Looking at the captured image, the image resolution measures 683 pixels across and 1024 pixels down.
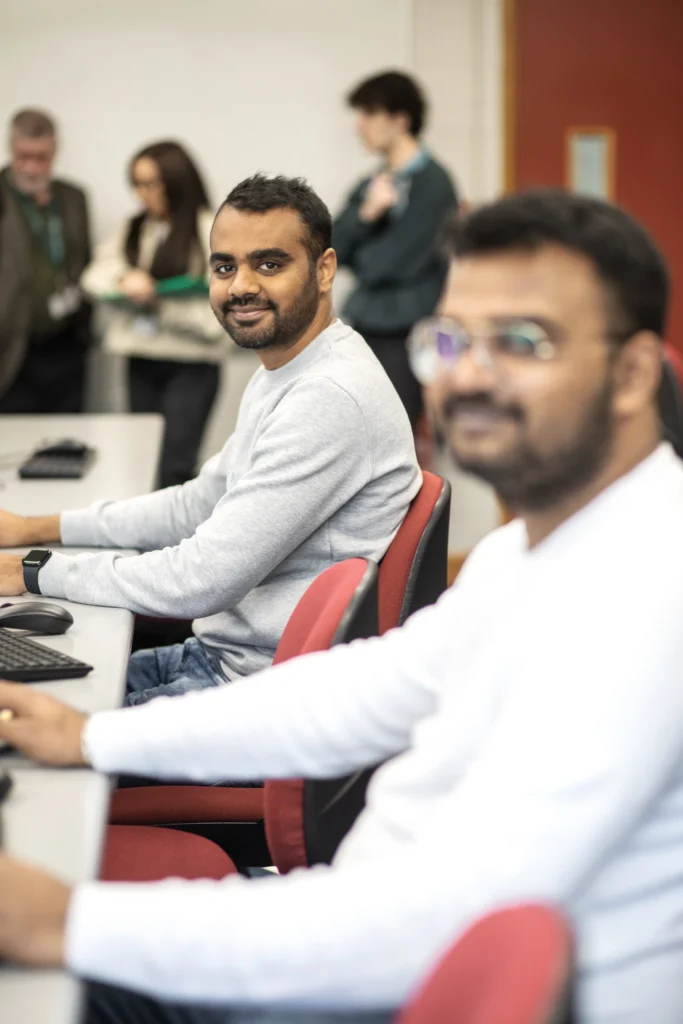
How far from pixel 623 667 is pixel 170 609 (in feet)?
3.49

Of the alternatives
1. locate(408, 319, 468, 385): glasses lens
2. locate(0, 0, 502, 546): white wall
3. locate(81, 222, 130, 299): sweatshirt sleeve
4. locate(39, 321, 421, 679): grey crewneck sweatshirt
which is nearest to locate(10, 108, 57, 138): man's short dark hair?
locate(81, 222, 130, 299): sweatshirt sleeve

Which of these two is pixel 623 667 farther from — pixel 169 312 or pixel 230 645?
pixel 169 312

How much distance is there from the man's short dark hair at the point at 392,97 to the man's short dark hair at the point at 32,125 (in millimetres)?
1137

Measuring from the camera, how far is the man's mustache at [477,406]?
0.99 m

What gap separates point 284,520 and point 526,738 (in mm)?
975

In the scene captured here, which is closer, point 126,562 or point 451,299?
→ point 451,299

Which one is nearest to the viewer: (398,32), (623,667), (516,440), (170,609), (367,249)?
(623,667)

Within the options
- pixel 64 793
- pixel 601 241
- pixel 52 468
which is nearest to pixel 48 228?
pixel 52 468

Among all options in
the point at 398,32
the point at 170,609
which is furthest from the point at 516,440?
the point at 398,32

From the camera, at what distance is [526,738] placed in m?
0.90

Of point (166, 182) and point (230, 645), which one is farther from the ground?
point (166, 182)

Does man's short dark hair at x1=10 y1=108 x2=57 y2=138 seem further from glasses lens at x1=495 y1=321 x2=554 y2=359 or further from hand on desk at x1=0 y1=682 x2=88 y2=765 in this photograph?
glasses lens at x1=495 y1=321 x2=554 y2=359

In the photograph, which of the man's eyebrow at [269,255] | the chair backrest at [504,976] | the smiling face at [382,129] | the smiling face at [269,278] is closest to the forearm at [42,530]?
the smiling face at [269,278]

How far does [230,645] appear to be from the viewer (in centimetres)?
196
